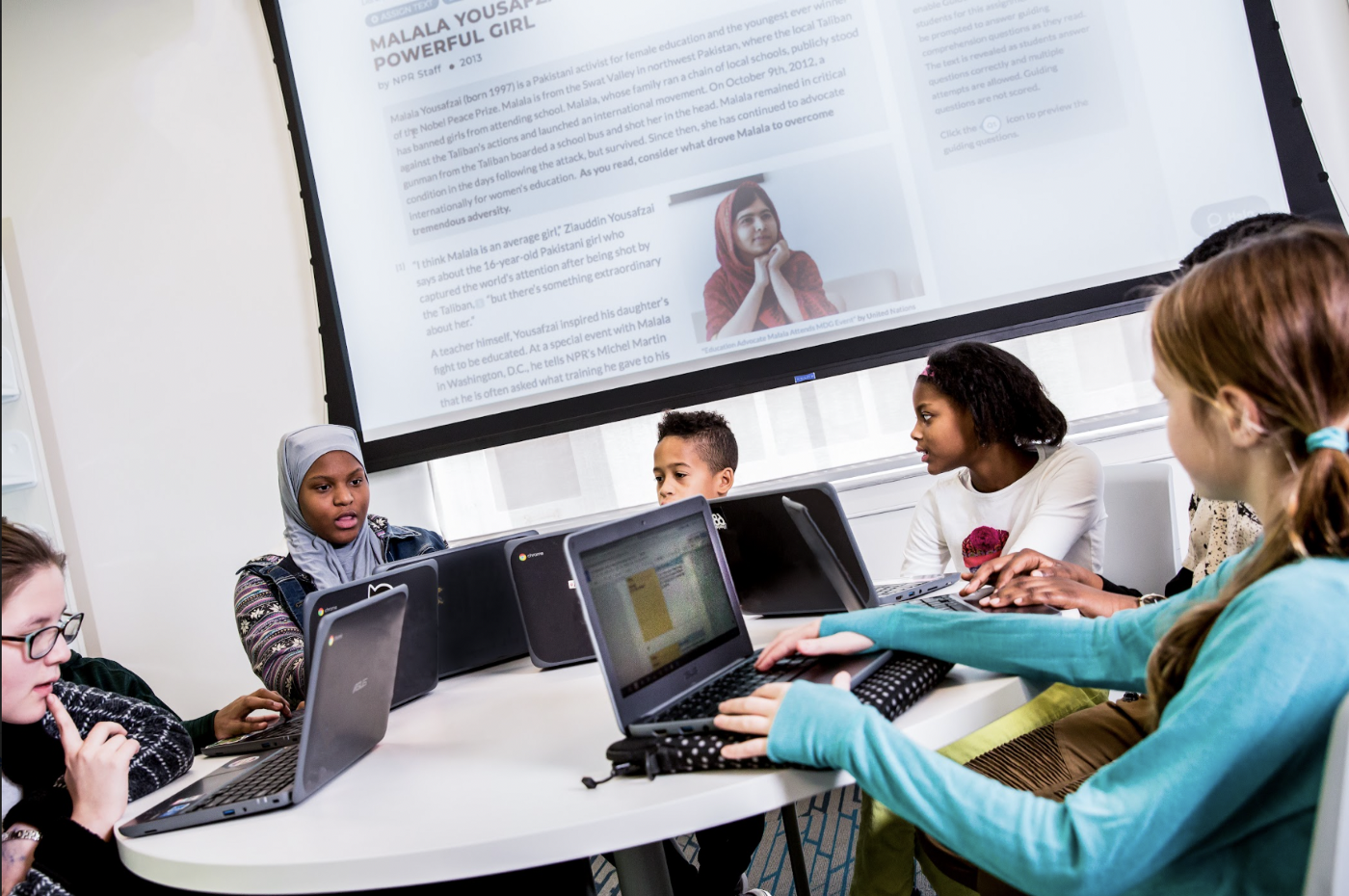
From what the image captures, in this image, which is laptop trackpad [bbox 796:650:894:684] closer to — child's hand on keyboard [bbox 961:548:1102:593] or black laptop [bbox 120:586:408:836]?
child's hand on keyboard [bbox 961:548:1102:593]

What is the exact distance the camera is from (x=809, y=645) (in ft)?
3.91

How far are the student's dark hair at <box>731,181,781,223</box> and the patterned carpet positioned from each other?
164 centimetres

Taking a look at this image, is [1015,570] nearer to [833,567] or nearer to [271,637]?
[833,567]

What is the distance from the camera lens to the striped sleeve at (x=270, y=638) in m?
1.91

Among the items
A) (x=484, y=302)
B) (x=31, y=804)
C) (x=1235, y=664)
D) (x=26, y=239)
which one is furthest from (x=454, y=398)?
(x=1235, y=664)

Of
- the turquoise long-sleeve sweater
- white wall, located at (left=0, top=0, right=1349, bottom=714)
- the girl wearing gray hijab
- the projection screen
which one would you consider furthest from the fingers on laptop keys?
white wall, located at (left=0, top=0, right=1349, bottom=714)

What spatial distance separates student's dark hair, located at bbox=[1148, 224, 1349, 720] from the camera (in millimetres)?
816

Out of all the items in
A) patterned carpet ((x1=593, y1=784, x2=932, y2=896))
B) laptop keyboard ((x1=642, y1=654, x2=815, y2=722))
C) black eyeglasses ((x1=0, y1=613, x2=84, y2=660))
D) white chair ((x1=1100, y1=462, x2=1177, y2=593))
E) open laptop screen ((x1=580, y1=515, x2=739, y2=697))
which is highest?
black eyeglasses ((x1=0, y1=613, x2=84, y2=660))

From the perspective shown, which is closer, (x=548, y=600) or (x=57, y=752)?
(x=57, y=752)

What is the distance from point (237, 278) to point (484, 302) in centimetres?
83

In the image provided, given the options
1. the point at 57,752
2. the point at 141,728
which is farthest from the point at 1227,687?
the point at 57,752

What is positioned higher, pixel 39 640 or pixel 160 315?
pixel 160 315

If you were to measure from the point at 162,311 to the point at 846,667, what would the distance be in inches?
110

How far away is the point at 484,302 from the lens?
2.95 meters
